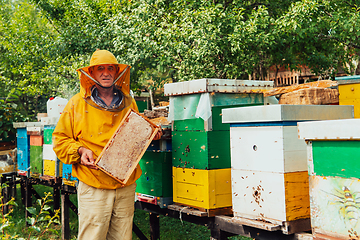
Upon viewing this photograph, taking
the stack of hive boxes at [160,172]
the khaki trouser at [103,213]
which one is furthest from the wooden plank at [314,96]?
the khaki trouser at [103,213]

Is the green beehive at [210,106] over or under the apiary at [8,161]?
over

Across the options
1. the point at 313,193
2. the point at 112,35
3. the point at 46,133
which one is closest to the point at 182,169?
the point at 313,193

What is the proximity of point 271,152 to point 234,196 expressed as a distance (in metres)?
0.50

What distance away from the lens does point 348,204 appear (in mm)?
1874

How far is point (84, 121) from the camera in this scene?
9.62ft

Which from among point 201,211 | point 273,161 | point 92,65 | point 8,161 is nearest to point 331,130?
point 273,161

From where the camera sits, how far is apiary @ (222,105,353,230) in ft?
7.43

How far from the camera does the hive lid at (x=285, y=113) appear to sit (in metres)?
2.27

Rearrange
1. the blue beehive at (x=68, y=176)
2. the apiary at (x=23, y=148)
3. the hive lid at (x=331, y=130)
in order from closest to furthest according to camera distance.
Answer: the hive lid at (x=331, y=130)
the blue beehive at (x=68, y=176)
the apiary at (x=23, y=148)

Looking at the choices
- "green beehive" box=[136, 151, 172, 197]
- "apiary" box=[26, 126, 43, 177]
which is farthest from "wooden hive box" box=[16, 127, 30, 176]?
"green beehive" box=[136, 151, 172, 197]

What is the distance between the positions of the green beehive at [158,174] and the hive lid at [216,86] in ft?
2.16

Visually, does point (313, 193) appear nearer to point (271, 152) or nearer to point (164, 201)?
point (271, 152)

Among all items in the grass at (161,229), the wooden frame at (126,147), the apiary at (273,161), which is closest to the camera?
the apiary at (273,161)

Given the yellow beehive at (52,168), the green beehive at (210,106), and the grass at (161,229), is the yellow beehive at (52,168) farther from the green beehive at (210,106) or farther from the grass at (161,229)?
the green beehive at (210,106)
